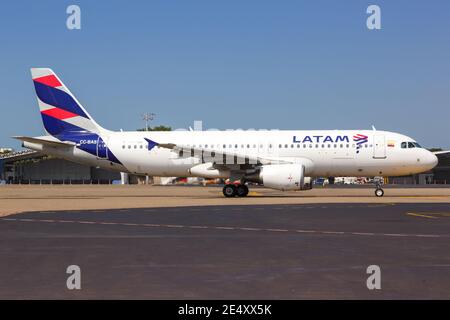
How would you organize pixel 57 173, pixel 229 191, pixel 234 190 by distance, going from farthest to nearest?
pixel 57 173 → pixel 234 190 → pixel 229 191

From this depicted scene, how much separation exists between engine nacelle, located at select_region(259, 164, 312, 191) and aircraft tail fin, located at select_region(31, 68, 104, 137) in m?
13.8

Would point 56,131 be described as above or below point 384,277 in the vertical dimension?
above

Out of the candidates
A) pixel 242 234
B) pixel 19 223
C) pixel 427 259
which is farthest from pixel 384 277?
pixel 19 223

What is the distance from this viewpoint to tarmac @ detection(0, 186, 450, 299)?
929 centimetres

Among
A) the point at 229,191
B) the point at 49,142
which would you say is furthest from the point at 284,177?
the point at 49,142

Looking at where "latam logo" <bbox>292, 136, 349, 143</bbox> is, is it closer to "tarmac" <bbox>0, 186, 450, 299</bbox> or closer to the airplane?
the airplane

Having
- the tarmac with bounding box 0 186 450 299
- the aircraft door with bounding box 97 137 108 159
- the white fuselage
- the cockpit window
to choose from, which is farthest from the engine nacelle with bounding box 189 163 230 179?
the tarmac with bounding box 0 186 450 299

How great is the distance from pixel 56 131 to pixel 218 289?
38.2m

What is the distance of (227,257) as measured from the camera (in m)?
12.9

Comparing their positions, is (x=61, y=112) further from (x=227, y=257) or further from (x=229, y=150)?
(x=227, y=257)

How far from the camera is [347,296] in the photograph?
8797 mm

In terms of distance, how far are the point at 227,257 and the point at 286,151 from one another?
30.1 m

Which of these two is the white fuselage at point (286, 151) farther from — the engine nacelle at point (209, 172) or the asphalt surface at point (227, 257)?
the asphalt surface at point (227, 257)

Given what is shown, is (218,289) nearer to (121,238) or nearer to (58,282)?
(58,282)
